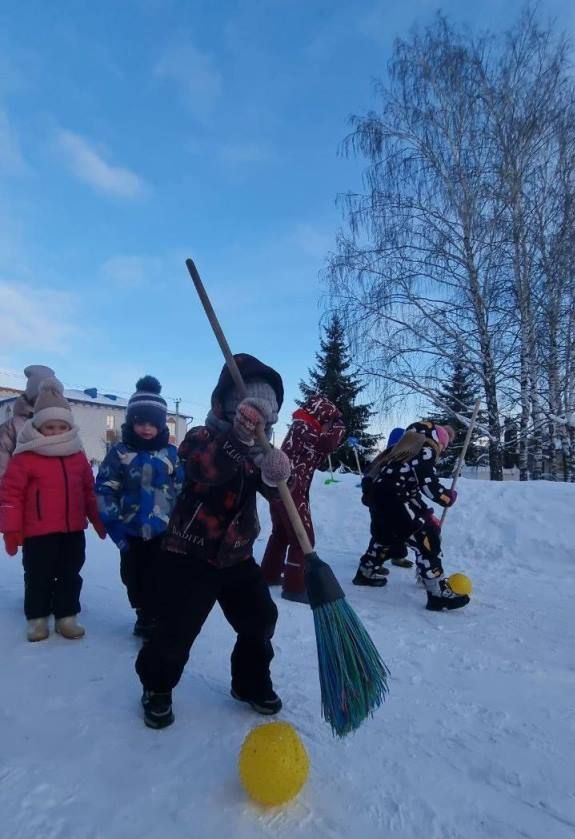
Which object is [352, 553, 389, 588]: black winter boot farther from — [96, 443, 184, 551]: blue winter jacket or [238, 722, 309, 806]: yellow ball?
[238, 722, 309, 806]: yellow ball

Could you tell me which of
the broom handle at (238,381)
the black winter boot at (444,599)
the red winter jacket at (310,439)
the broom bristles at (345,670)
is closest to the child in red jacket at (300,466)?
the red winter jacket at (310,439)

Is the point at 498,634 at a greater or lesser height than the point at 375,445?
lesser

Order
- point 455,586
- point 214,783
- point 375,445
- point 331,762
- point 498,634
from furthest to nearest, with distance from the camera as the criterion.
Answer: point 375,445, point 455,586, point 498,634, point 331,762, point 214,783

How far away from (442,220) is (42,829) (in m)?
12.4

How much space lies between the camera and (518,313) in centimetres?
1159

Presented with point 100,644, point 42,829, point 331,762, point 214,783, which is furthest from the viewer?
point 100,644

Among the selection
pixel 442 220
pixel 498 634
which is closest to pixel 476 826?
pixel 498 634

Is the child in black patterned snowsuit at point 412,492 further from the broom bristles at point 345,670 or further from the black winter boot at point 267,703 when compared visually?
the broom bristles at point 345,670

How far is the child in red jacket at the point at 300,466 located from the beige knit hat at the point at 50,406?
1680mm

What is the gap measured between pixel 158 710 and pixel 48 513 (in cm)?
155

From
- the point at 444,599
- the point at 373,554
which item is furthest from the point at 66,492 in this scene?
the point at 444,599

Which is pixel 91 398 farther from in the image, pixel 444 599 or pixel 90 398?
pixel 444 599

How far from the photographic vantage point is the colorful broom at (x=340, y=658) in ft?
6.64

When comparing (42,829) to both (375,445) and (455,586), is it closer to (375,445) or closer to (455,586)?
(455,586)
